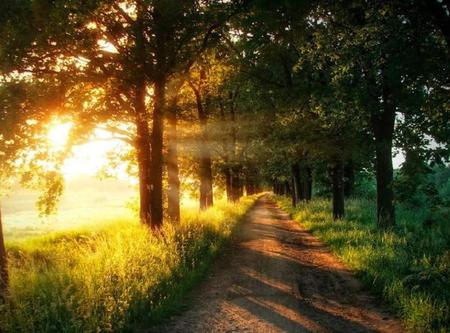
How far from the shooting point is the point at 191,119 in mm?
23875

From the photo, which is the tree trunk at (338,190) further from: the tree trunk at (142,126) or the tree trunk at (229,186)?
the tree trunk at (229,186)

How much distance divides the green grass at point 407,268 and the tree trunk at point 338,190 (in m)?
5.81

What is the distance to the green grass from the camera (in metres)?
7.40

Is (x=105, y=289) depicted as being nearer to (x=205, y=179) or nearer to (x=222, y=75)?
(x=222, y=75)

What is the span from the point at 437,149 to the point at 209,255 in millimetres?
7082

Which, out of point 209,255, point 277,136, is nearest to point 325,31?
point 209,255

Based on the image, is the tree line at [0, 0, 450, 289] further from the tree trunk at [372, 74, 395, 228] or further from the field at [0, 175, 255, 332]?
the field at [0, 175, 255, 332]

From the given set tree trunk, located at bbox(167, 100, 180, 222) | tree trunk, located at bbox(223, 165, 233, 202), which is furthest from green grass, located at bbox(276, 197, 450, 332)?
tree trunk, located at bbox(223, 165, 233, 202)

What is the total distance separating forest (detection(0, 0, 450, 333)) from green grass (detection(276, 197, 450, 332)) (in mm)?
54

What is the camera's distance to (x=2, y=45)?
1230cm

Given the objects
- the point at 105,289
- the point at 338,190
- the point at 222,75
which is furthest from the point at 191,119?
the point at 105,289

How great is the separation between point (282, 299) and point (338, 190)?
1414 centimetres

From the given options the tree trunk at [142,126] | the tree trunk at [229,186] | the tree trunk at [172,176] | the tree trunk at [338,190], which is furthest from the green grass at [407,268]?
the tree trunk at [229,186]

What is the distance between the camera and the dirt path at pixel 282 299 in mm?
7973
